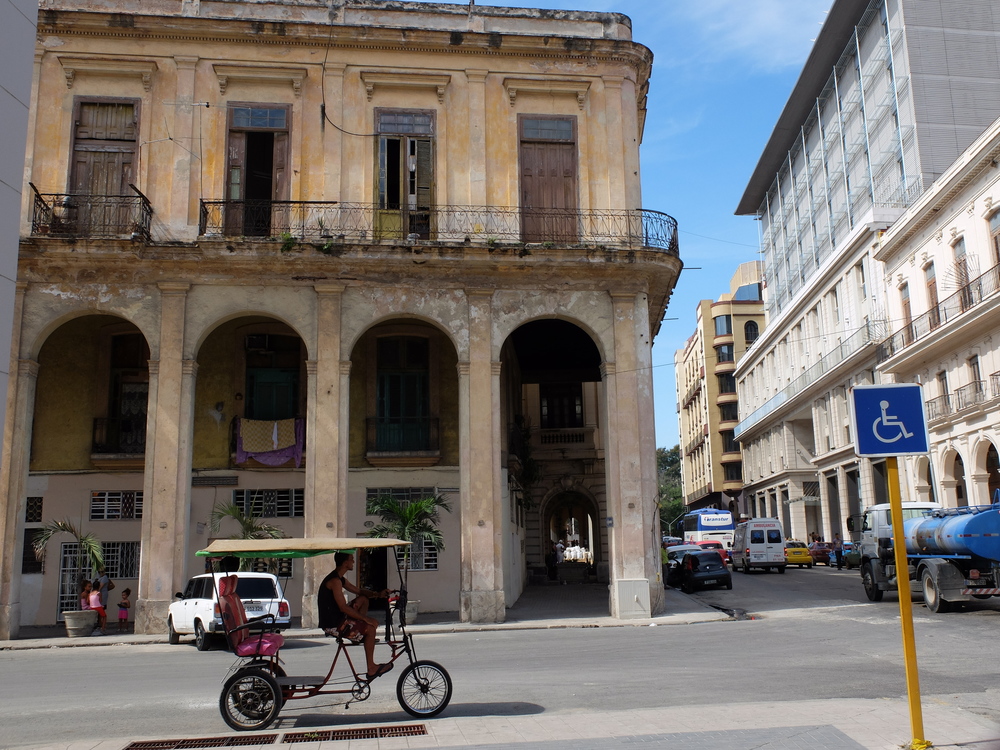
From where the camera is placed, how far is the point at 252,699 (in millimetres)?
9242

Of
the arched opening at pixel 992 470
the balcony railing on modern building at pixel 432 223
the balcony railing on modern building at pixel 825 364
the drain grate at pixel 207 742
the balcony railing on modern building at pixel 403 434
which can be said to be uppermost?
the balcony railing on modern building at pixel 825 364

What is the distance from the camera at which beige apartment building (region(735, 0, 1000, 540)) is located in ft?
136

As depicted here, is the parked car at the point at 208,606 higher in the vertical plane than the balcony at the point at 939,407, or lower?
lower

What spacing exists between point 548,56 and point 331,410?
1048 cm

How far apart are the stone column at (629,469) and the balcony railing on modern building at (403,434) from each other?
199 inches

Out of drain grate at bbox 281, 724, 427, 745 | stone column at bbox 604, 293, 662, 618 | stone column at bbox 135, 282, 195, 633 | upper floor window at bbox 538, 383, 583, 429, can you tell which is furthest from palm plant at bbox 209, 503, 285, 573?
upper floor window at bbox 538, 383, 583, 429

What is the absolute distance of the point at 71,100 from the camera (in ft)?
72.2

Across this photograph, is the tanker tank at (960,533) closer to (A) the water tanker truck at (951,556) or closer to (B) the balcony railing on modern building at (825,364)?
(A) the water tanker truck at (951,556)

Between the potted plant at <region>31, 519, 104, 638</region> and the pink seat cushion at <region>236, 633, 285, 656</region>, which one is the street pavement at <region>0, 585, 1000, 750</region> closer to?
the pink seat cushion at <region>236, 633, 285, 656</region>

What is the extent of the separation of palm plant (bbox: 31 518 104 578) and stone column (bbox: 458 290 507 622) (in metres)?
8.33

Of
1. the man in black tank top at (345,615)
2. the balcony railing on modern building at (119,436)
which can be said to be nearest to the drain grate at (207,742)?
the man in black tank top at (345,615)

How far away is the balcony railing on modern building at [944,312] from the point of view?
31486mm

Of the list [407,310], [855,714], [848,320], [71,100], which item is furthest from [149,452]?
[848,320]

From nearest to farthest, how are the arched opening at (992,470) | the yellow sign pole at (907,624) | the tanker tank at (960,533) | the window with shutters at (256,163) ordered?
the yellow sign pole at (907,624)
the tanker tank at (960,533)
the window with shutters at (256,163)
the arched opening at (992,470)
